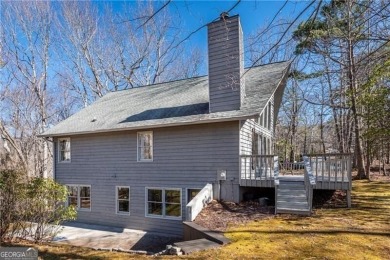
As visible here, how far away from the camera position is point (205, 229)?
6906 mm

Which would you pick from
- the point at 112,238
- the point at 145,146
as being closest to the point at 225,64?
the point at 145,146

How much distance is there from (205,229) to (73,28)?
22.3 metres

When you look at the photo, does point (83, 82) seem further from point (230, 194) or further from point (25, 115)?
point (230, 194)


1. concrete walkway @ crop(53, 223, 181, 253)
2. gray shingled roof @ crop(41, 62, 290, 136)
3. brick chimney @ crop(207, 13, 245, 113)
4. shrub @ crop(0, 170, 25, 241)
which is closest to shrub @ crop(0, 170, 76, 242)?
shrub @ crop(0, 170, 25, 241)

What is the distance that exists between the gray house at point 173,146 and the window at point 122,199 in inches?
1.6

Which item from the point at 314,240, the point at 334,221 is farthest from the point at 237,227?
the point at 334,221

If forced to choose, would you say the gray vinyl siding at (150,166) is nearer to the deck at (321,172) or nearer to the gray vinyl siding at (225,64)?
the deck at (321,172)

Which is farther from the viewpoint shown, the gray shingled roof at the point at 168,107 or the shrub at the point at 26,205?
the gray shingled roof at the point at 168,107

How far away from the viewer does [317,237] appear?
6.11 meters

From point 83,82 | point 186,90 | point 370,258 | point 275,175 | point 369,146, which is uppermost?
point 83,82

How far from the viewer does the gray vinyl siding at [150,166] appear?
9844 mm

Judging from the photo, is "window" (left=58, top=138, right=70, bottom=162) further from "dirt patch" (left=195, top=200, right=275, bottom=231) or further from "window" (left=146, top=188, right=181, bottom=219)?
"dirt patch" (left=195, top=200, right=275, bottom=231)

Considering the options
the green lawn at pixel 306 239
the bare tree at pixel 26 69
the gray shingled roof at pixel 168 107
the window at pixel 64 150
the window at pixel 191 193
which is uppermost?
the bare tree at pixel 26 69

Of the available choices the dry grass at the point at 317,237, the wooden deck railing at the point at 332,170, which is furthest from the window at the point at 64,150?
the wooden deck railing at the point at 332,170
